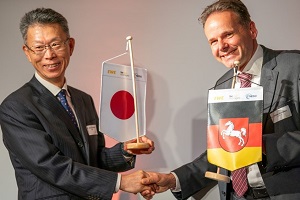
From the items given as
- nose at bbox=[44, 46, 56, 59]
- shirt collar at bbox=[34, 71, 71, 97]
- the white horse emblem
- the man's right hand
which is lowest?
the man's right hand

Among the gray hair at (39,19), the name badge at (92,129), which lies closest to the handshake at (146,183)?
the name badge at (92,129)

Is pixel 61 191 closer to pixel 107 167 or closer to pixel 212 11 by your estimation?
pixel 107 167

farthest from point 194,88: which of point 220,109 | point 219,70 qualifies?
point 220,109

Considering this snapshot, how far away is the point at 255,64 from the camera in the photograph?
6.65 ft

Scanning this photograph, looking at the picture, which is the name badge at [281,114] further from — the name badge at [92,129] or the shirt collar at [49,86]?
the shirt collar at [49,86]

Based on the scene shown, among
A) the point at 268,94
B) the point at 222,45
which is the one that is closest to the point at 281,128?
the point at 268,94

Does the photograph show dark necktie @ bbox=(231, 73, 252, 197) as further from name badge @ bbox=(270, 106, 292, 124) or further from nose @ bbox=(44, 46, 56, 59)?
nose @ bbox=(44, 46, 56, 59)

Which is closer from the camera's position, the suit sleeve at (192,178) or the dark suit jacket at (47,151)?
the dark suit jacket at (47,151)

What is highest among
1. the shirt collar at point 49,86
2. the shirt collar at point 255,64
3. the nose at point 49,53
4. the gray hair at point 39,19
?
the gray hair at point 39,19

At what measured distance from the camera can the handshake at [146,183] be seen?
200 centimetres

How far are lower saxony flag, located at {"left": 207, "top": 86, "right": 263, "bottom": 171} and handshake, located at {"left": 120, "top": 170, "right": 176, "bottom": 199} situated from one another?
461 mm

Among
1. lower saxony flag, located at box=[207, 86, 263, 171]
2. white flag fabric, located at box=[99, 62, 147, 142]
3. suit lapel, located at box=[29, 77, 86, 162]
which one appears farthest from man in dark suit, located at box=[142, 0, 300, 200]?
suit lapel, located at box=[29, 77, 86, 162]

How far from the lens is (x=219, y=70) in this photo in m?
2.69

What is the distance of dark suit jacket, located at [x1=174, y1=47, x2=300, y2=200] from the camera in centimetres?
175
